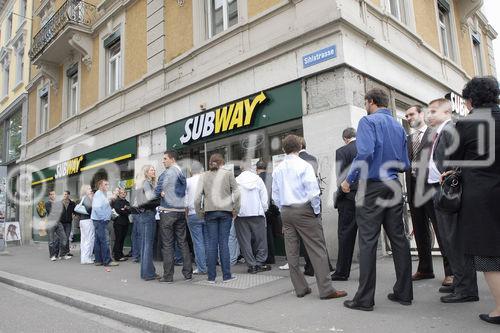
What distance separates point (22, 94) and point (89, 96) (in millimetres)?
8002

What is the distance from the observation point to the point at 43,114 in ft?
63.2

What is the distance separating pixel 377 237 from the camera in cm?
387

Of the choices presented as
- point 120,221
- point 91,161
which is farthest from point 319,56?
point 91,161

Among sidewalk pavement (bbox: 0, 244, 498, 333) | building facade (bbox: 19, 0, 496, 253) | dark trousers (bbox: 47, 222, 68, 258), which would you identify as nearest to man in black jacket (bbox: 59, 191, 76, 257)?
dark trousers (bbox: 47, 222, 68, 258)

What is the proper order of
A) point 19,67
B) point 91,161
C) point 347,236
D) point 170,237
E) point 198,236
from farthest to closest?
point 19,67 < point 91,161 < point 198,236 < point 170,237 < point 347,236

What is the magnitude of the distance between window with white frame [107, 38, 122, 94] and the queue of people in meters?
8.42

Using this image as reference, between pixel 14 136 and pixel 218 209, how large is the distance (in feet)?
67.4

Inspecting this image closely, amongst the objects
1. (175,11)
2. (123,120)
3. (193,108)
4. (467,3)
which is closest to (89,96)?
(123,120)

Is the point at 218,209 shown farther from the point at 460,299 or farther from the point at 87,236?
the point at 87,236

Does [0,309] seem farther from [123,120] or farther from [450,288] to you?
[123,120]

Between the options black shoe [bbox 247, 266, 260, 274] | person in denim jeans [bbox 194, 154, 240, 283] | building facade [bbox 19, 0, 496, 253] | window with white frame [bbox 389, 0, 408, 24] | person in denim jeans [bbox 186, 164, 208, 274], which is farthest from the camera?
window with white frame [bbox 389, 0, 408, 24]

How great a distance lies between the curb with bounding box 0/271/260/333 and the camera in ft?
12.2

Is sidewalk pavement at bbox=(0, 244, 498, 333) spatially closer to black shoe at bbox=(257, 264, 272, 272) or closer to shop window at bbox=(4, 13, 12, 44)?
black shoe at bbox=(257, 264, 272, 272)

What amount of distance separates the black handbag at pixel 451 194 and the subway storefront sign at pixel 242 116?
14.7ft
